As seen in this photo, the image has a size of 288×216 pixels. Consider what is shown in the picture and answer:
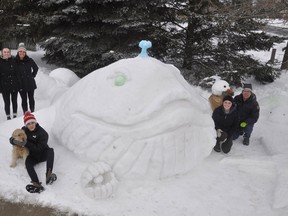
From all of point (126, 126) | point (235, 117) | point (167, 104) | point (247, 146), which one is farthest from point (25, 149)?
point (247, 146)

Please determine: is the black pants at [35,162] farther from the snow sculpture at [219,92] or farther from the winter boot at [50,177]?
the snow sculpture at [219,92]

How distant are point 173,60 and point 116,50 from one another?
206 centimetres

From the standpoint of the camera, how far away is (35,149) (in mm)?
4070

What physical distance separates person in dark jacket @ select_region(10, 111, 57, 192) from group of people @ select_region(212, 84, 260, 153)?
244 centimetres

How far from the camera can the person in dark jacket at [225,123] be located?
4852 millimetres

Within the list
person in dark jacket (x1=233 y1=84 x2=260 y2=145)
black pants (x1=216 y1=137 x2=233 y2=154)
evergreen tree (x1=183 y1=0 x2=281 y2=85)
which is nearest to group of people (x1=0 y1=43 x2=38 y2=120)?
black pants (x1=216 y1=137 x2=233 y2=154)

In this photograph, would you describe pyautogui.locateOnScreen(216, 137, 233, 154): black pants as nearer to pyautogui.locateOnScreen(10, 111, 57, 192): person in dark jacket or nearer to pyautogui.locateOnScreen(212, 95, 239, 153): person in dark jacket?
pyautogui.locateOnScreen(212, 95, 239, 153): person in dark jacket

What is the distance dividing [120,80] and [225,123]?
1.84m

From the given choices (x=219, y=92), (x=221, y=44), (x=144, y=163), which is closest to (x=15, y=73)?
(x=144, y=163)

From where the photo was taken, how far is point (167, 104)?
4.00 metres

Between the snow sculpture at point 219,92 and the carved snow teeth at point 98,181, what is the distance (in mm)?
2380

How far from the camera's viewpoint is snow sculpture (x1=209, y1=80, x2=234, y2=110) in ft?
17.6

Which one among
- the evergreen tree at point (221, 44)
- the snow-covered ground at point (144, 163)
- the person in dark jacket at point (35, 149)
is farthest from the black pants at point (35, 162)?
the evergreen tree at point (221, 44)

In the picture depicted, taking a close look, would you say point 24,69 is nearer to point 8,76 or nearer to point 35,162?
point 8,76
